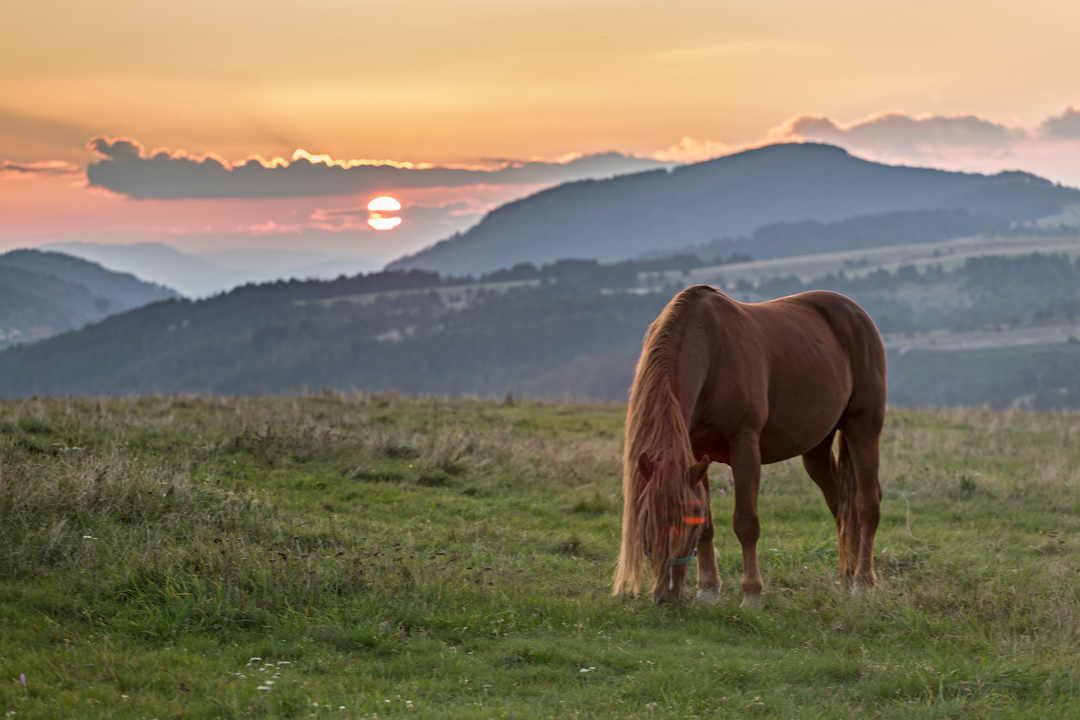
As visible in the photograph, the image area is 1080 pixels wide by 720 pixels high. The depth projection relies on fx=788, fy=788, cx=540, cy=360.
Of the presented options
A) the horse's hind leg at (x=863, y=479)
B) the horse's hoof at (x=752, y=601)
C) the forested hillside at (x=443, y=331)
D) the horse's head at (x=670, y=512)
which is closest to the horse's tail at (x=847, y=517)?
the horse's hind leg at (x=863, y=479)

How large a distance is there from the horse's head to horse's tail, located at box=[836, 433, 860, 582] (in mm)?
2528

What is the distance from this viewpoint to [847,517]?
7.50 metres

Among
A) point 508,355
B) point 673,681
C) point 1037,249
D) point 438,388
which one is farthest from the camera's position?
point 1037,249

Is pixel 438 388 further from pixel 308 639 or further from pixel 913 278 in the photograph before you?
pixel 308 639

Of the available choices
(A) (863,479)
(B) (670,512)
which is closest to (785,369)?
(A) (863,479)

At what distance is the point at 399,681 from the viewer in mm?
4566

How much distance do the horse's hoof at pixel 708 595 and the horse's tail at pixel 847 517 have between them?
1.37 meters

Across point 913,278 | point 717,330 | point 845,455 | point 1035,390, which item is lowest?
point 1035,390

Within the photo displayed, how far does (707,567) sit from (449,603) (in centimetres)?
212

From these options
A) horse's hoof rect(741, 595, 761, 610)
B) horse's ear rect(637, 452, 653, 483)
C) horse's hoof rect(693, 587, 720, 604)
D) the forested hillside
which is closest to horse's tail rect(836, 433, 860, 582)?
horse's hoof rect(741, 595, 761, 610)

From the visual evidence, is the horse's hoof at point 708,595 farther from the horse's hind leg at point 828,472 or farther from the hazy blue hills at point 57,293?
the hazy blue hills at point 57,293

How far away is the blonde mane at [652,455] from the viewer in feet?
17.0

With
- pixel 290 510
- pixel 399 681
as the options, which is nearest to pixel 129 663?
pixel 399 681

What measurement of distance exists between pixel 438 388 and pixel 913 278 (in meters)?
83.8
